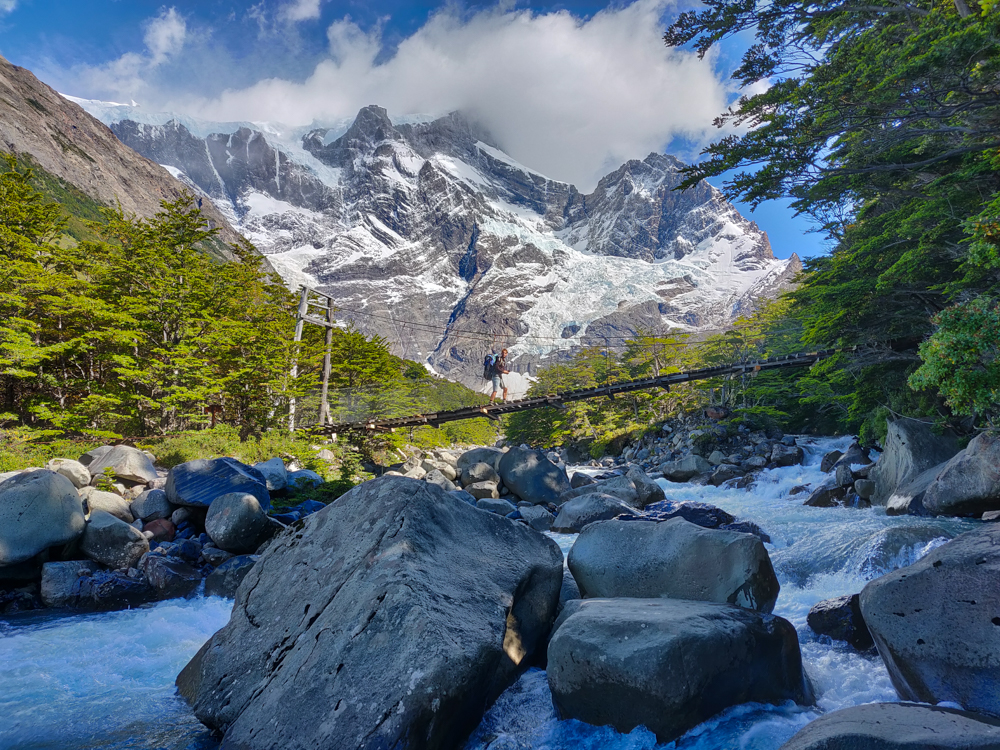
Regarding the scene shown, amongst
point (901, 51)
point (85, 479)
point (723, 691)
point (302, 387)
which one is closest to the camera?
point (723, 691)

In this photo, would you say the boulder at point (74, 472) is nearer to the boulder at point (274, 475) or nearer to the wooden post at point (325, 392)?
the boulder at point (274, 475)

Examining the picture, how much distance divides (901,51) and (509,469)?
12.0 m

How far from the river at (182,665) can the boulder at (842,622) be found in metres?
0.11

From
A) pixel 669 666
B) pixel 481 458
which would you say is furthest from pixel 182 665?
pixel 481 458

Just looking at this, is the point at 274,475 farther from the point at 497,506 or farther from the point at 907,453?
the point at 907,453

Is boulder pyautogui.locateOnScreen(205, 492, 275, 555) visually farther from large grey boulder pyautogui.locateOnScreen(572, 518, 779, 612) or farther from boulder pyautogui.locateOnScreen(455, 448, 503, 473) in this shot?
boulder pyautogui.locateOnScreen(455, 448, 503, 473)

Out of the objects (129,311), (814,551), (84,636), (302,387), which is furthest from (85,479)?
(814,551)

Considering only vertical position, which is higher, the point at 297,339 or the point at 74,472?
the point at 297,339

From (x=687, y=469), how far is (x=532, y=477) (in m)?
6.74

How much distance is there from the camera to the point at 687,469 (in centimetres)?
1745

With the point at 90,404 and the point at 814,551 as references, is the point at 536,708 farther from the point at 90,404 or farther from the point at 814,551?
the point at 90,404

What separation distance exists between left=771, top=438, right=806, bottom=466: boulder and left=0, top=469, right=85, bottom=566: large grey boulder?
59.3 feet

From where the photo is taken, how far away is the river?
3.27 meters

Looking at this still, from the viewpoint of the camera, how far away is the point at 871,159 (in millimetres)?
8391
